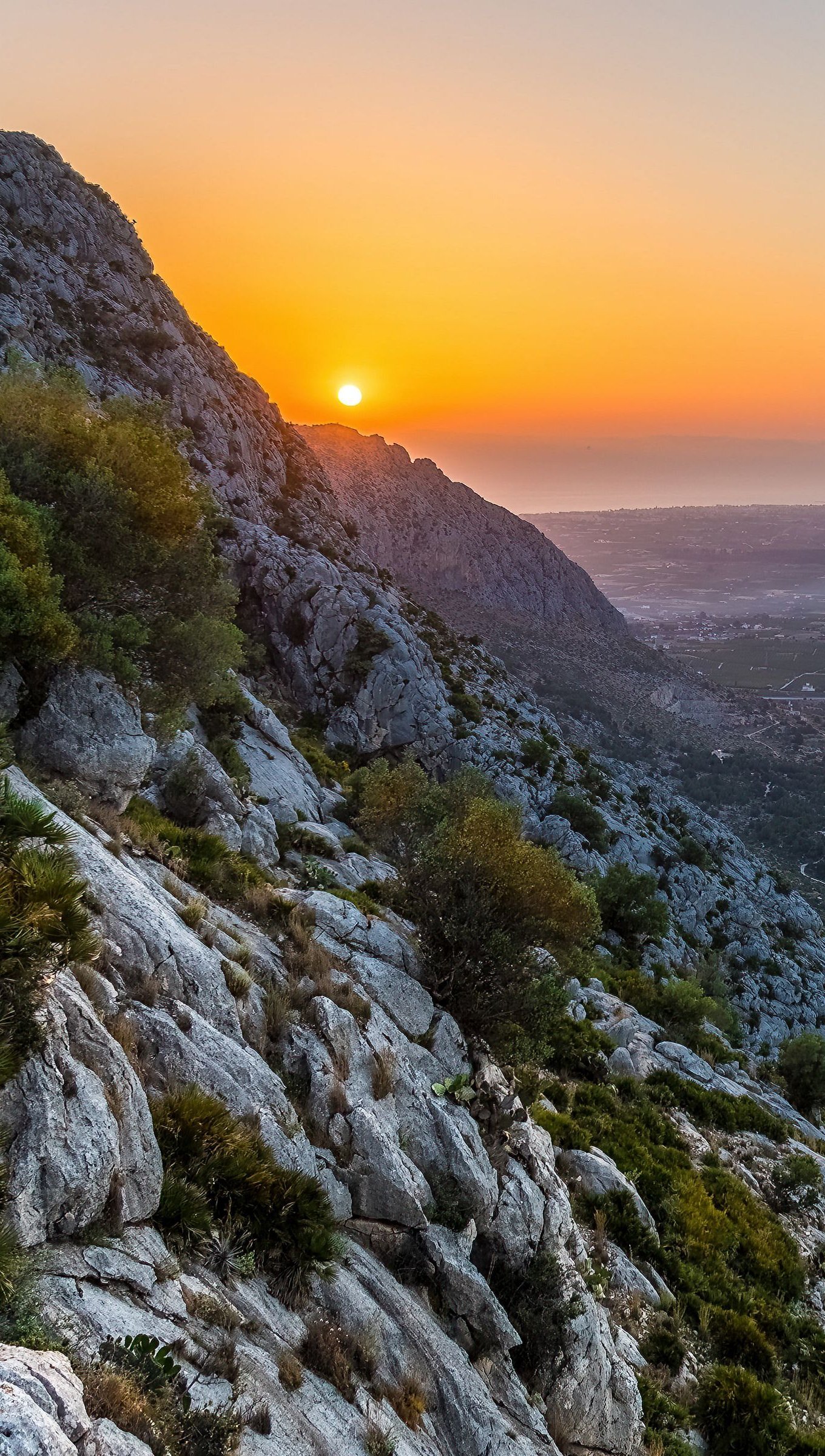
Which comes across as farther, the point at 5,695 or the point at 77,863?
the point at 5,695

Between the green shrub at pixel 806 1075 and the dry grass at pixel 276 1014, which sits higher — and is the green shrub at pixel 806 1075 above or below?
below

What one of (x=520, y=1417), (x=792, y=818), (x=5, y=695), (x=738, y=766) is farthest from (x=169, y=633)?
(x=738, y=766)

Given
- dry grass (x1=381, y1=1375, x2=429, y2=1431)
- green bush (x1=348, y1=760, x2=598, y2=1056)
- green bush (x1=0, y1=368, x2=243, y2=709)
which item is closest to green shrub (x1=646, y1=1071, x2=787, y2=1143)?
green bush (x1=348, y1=760, x2=598, y2=1056)

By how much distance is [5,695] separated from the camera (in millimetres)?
11195

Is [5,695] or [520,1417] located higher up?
[5,695]

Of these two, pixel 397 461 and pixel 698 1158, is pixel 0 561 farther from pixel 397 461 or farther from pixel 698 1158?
pixel 397 461

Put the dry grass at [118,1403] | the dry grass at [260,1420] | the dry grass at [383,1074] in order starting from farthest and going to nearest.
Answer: the dry grass at [383,1074]
the dry grass at [260,1420]
the dry grass at [118,1403]

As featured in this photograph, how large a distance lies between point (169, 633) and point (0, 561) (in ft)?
17.0

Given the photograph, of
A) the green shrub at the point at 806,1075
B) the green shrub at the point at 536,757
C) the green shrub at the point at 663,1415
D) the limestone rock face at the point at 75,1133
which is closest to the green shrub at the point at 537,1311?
the green shrub at the point at 663,1415

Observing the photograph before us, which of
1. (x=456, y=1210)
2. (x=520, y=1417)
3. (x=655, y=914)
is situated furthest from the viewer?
(x=655, y=914)

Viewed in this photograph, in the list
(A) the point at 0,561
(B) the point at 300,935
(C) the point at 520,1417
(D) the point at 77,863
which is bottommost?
(C) the point at 520,1417

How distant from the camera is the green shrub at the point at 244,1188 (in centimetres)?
637

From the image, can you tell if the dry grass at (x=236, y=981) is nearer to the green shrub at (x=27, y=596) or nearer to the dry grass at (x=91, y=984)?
the dry grass at (x=91, y=984)

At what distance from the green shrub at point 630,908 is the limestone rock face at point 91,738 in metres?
24.4
